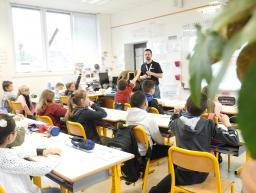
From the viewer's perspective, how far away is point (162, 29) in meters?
6.82

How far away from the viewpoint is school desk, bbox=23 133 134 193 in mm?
1702

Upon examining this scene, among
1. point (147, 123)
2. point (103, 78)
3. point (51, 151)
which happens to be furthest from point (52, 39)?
point (51, 151)

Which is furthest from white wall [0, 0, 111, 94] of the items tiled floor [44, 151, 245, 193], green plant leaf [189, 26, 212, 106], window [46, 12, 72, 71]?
green plant leaf [189, 26, 212, 106]

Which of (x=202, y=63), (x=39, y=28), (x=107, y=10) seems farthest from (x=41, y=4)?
(x=202, y=63)

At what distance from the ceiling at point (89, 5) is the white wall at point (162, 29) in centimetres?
22

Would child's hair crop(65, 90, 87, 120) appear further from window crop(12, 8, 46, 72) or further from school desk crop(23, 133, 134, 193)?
window crop(12, 8, 46, 72)

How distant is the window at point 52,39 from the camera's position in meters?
6.91

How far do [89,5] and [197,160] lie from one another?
6.29 meters

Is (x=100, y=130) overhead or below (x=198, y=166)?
below

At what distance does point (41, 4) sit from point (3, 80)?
214 centimetres

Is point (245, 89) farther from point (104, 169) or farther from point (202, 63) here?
point (104, 169)

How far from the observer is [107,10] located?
7.88 m

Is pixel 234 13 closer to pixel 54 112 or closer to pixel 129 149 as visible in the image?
pixel 129 149

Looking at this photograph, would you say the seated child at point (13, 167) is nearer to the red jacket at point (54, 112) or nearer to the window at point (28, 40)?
the red jacket at point (54, 112)
